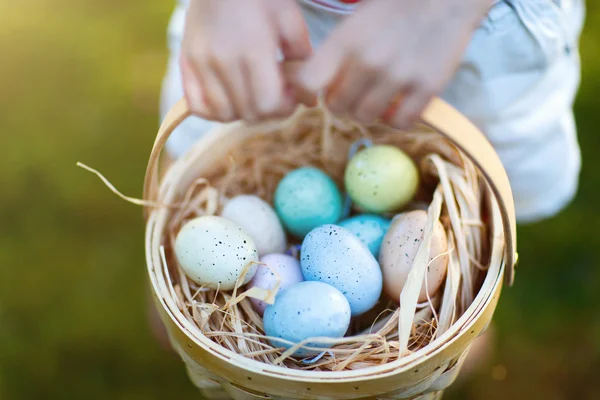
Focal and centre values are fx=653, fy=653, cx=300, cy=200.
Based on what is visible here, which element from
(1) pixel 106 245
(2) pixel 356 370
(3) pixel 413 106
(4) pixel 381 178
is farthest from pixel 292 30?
(1) pixel 106 245

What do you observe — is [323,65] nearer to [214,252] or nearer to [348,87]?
[348,87]

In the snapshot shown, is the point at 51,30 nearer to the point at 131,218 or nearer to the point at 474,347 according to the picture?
the point at 131,218

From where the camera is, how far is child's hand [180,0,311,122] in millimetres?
768

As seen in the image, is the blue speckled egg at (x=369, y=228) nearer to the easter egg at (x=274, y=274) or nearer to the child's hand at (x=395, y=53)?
the easter egg at (x=274, y=274)

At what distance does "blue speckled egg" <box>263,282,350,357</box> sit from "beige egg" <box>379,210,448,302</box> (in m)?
0.10

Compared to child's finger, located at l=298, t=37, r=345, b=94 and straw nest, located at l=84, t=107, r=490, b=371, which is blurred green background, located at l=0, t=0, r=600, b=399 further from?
child's finger, located at l=298, t=37, r=345, b=94

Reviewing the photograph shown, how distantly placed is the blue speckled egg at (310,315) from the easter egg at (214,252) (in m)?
0.09

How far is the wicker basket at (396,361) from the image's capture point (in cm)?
77

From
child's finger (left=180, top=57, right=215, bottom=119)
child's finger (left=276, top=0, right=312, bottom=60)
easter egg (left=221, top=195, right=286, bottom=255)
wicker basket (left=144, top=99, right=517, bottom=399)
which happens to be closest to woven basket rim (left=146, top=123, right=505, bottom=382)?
wicker basket (left=144, top=99, right=517, bottom=399)

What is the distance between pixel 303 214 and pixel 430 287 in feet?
0.77

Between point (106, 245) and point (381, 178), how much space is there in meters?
0.87

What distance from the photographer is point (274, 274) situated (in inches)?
37.4

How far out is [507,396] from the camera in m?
1.39

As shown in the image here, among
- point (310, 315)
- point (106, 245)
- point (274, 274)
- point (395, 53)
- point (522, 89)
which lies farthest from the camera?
point (106, 245)
